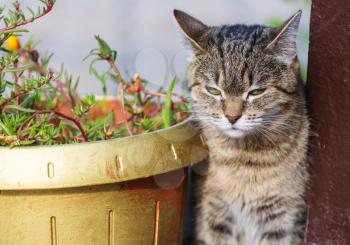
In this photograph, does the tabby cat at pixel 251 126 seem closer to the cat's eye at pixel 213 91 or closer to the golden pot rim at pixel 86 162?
the cat's eye at pixel 213 91

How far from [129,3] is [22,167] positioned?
3351 millimetres

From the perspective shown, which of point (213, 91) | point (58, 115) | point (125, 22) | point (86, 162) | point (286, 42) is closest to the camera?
point (86, 162)

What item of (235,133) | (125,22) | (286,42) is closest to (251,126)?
(235,133)

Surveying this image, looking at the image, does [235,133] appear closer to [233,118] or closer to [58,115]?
[233,118]

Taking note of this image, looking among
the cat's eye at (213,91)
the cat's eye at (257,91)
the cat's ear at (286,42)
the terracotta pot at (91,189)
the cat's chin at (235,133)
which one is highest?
the cat's ear at (286,42)

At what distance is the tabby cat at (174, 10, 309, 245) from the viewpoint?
182 cm

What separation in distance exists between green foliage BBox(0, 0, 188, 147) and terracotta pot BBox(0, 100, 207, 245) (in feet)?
0.37

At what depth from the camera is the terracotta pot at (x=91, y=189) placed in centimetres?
144

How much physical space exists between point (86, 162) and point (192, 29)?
680 millimetres

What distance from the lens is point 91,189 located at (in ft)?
5.01

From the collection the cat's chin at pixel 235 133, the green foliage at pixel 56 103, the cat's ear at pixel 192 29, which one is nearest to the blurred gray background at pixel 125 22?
the green foliage at pixel 56 103

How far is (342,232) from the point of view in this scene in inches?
Result: 74.2

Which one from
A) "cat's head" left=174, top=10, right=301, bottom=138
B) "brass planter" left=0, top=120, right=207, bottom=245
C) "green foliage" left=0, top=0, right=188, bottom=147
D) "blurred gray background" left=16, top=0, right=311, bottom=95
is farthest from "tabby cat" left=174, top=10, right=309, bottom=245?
"blurred gray background" left=16, top=0, right=311, bottom=95

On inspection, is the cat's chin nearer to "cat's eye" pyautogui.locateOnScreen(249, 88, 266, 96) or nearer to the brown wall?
"cat's eye" pyautogui.locateOnScreen(249, 88, 266, 96)
